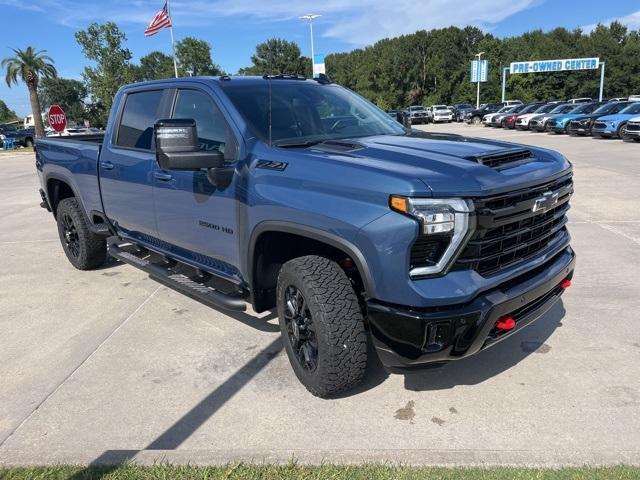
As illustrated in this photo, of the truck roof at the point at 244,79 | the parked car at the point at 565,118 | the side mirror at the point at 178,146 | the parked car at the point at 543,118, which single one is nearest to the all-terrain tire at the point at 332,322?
the side mirror at the point at 178,146

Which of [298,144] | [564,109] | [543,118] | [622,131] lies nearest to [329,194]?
[298,144]

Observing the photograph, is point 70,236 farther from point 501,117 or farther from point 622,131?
point 501,117

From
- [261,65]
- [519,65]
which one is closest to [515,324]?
[519,65]

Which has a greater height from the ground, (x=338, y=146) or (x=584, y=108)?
(x=338, y=146)

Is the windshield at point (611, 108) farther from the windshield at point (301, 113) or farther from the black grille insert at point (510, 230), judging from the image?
the black grille insert at point (510, 230)

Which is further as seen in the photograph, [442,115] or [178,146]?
[442,115]

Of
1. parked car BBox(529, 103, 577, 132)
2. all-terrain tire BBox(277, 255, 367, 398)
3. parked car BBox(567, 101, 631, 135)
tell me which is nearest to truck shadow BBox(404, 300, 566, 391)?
all-terrain tire BBox(277, 255, 367, 398)

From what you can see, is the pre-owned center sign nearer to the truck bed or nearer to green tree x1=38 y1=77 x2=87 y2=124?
the truck bed

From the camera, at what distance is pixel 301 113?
12.6 feet

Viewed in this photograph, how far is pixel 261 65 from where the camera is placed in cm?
8238

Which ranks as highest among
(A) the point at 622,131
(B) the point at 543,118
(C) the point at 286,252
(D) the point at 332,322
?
(C) the point at 286,252

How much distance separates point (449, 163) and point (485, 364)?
1544 mm

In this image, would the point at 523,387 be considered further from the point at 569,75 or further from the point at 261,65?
the point at 261,65

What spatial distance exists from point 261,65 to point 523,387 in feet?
277
